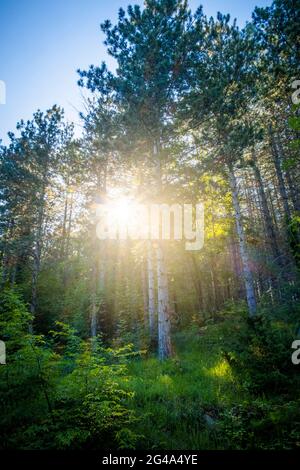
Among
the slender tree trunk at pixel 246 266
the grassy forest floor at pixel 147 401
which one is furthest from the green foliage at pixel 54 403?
the slender tree trunk at pixel 246 266

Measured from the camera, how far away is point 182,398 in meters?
6.26

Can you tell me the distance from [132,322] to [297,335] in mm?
10766

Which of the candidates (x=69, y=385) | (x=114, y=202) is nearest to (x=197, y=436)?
(x=69, y=385)

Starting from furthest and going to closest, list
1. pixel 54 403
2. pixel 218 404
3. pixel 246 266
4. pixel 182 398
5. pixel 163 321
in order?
pixel 246 266 → pixel 163 321 → pixel 182 398 → pixel 218 404 → pixel 54 403

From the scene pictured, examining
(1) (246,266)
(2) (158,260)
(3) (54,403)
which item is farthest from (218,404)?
(1) (246,266)

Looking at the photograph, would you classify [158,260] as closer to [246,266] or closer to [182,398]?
[246,266]

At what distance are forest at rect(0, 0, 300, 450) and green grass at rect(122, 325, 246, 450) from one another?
44mm

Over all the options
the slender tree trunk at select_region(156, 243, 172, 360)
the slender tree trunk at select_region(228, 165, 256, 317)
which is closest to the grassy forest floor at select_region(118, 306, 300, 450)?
the slender tree trunk at select_region(156, 243, 172, 360)

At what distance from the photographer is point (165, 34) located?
1021 centimetres

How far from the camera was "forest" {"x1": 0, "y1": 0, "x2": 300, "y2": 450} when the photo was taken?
186 inches

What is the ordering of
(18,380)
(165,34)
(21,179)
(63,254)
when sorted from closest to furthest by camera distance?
1. (18,380)
2. (165,34)
3. (21,179)
4. (63,254)

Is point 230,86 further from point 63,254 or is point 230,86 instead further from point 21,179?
point 63,254

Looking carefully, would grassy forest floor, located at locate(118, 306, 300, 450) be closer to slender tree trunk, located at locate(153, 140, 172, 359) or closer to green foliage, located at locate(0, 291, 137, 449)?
green foliage, located at locate(0, 291, 137, 449)

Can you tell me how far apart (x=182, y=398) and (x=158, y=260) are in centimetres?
551
